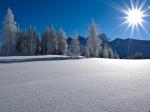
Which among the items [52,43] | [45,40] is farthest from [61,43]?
[45,40]

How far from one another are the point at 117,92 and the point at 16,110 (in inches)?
75.9

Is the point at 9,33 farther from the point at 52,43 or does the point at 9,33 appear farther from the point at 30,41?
the point at 52,43

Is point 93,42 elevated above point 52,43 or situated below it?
below

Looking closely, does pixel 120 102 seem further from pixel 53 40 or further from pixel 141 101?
pixel 53 40

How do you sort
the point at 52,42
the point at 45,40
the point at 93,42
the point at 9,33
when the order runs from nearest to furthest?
the point at 9,33 → the point at 93,42 → the point at 52,42 → the point at 45,40

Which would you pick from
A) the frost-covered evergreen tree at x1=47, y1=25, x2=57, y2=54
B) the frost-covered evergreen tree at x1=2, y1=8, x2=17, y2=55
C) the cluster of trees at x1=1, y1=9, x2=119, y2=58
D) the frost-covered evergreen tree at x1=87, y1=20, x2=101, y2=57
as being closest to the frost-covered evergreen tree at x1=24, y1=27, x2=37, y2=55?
the cluster of trees at x1=1, y1=9, x2=119, y2=58

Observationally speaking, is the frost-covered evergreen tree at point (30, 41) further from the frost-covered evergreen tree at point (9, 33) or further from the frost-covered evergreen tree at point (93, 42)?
the frost-covered evergreen tree at point (93, 42)

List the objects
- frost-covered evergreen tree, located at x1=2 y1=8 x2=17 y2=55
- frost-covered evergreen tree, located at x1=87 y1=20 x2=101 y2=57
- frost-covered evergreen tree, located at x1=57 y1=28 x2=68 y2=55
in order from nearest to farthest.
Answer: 1. frost-covered evergreen tree, located at x1=2 y1=8 x2=17 y2=55
2. frost-covered evergreen tree, located at x1=87 y1=20 x2=101 y2=57
3. frost-covered evergreen tree, located at x1=57 y1=28 x2=68 y2=55

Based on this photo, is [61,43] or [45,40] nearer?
[61,43]

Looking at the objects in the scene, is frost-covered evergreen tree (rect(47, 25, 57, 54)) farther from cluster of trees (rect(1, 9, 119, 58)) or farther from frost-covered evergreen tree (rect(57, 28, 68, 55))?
frost-covered evergreen tree (rect(57, 28, 68, 55))

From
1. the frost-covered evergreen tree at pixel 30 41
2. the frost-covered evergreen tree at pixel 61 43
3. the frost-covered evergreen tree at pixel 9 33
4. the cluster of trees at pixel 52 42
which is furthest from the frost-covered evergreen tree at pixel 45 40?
the frost-covered evergreen tree at pixel 9 33

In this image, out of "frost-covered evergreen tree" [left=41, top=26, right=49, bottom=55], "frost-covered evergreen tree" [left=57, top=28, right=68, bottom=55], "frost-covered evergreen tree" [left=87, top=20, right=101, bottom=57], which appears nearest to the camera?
"frost-covered evergreen tree" [left=87, top=20, right=101, bottom=57]

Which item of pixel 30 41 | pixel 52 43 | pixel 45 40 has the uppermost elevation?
pixel 45 40

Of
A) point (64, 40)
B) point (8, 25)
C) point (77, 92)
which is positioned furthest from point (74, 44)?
point (77, 92)
